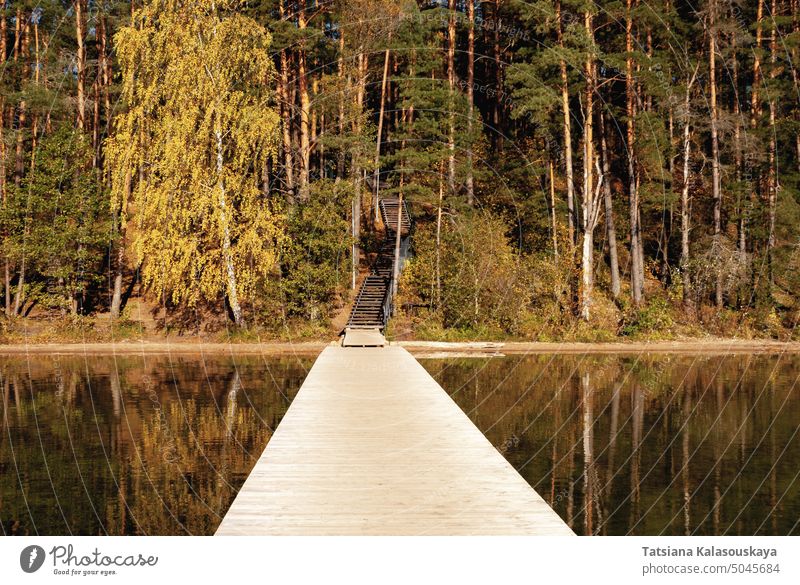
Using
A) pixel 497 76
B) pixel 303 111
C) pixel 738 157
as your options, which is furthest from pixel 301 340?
pixel 497 76

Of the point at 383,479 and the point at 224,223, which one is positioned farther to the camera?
the point at 224,223

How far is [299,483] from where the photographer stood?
11.6 meters

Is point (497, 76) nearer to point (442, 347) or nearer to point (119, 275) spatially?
point (442, 347)

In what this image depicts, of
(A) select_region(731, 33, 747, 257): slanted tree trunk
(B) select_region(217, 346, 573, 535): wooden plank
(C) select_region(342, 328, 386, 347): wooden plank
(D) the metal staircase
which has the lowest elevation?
(C) select_region(342, 328, 386, 347): wooden plank

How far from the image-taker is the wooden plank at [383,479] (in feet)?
32.7

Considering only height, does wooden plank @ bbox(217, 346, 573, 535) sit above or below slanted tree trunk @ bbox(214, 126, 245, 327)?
below

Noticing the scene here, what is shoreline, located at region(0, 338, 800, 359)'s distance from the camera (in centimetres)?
3341

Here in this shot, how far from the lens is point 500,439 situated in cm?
1692

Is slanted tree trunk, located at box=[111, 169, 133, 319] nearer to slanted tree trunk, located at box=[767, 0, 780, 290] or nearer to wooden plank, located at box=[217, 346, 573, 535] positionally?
wooden plank, located at box=[217, 346, 573, 535]

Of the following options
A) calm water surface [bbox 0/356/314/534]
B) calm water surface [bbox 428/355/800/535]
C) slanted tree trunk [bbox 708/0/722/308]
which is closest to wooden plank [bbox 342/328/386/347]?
calm water surface [bbox 0/356/314/534]

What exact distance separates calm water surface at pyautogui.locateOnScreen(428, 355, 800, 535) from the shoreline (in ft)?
12.7

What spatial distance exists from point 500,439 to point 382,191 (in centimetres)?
2471

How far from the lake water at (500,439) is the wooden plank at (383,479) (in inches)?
36.7
